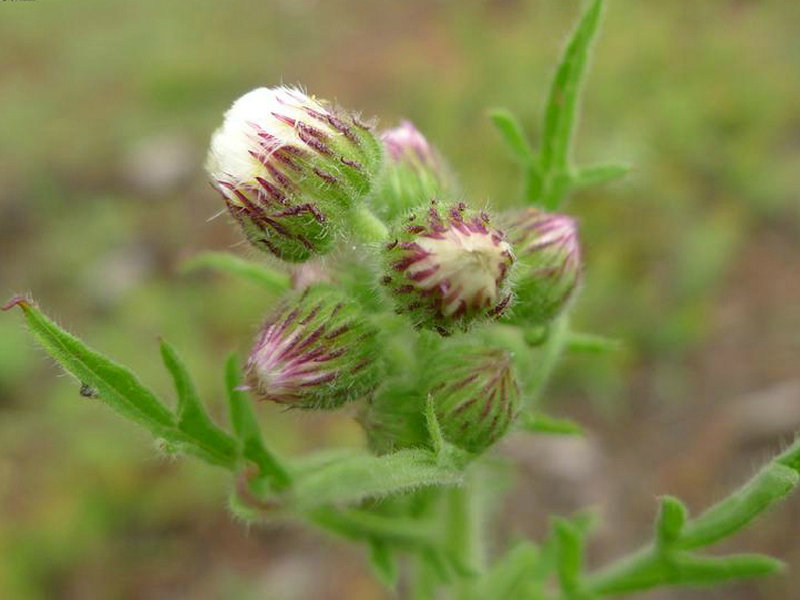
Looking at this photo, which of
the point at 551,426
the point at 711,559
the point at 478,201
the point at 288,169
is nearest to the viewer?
the point at 288,169

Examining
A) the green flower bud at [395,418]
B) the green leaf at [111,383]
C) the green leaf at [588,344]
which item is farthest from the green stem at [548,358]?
the green leaf at [111,383]

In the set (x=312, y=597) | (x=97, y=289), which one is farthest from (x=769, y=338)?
(x=97, y=289)

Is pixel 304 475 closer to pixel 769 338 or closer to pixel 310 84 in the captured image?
pixel 769 338

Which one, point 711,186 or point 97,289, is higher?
point 711,186

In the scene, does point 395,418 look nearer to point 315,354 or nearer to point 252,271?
point 315,354

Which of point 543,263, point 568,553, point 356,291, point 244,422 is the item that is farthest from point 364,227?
point 568,553

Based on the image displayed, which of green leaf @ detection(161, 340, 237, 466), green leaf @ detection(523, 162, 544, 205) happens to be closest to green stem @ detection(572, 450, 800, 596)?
green leaf @ detection(523, 162, 544, 205)
